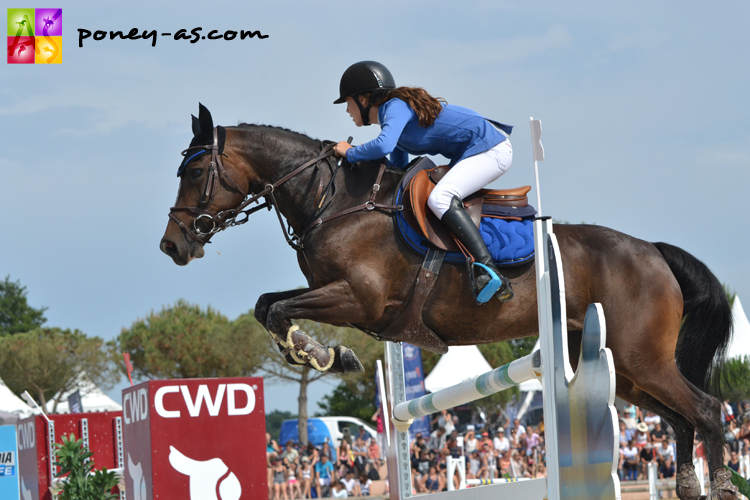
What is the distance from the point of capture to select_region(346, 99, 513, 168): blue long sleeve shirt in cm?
348

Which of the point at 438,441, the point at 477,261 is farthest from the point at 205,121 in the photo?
the point at 438,441

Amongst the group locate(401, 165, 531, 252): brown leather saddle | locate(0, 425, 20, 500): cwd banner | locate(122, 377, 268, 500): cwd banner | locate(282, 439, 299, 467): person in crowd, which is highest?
locate(401, 165, 531, 252): brown leather saddle

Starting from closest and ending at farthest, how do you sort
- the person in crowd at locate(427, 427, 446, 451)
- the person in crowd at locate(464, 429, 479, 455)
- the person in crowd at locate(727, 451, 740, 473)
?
the person in crowd at locate(727, 451, 740, 473) < the person in crowd at locate(464, 429, 479, 455) < the person in crowd at locate(427, 427, 446, 451)

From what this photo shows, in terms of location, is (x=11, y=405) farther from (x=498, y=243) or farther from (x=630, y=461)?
(x=498, y=243)

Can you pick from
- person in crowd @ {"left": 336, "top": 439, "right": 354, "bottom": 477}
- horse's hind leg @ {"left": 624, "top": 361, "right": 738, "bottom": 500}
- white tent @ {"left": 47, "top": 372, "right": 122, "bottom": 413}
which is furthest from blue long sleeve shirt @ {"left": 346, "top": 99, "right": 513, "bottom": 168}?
white tent @ {"left": 47, "top": 372, "right": 122, "bottom": 413}

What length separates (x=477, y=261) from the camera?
342 cm

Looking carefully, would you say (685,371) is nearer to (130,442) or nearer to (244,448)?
(244,448)

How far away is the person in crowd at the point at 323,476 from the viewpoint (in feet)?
42.2

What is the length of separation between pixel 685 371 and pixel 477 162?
5.45 ft

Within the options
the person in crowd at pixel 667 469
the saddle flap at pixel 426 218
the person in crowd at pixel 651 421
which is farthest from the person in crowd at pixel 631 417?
the saddle flap at pixel 426 218

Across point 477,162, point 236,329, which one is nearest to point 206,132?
point 477,162

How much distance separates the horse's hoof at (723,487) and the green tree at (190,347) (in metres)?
25.0

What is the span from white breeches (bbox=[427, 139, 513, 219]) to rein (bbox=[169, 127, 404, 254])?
0.21m

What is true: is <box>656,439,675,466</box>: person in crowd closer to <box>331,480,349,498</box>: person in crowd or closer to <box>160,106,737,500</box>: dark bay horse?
<box>331,480,349,498</box>: person in crowd
